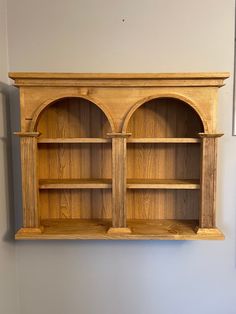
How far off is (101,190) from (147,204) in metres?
0.28

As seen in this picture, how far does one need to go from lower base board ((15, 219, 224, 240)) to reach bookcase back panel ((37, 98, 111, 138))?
49 cm

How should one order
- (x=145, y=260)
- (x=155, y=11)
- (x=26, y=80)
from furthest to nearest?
(x=145, y=260) < (x=155, y=11) < (x=26, y=80)

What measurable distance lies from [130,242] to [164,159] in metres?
0.53

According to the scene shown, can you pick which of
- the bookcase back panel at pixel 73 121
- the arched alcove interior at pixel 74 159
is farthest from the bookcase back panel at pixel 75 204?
the bookcase back panel at pixel 73 121

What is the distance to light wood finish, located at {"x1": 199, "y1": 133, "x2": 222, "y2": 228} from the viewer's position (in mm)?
1265

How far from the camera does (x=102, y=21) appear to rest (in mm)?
1432

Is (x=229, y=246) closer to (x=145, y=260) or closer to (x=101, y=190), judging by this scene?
(x=145, y=260)

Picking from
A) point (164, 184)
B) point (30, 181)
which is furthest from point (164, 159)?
point (30, 181)

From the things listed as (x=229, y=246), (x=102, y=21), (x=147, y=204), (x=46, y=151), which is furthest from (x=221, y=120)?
(x=46, y=151)

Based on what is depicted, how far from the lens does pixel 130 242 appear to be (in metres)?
1.53

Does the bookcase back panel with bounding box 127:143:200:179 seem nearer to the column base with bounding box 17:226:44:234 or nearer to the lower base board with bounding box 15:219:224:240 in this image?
the lower base board with bounding box 15:219:224:240

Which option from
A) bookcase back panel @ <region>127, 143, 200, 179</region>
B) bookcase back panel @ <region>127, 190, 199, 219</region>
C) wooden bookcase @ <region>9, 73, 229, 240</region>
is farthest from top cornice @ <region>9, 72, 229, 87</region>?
bookcase back panel @ <region>127, 190, 199, 219</region>

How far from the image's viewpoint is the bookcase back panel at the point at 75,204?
4.89 ft

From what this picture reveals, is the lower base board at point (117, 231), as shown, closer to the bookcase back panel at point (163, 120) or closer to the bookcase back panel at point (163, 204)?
the bookcase back panel at point (163, 204)
